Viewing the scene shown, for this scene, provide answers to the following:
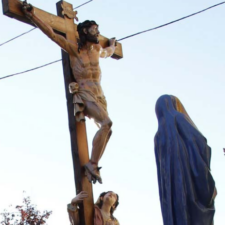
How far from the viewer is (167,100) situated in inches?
171

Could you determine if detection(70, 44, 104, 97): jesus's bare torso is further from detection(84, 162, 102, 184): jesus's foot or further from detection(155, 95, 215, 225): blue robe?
detection(155, 95, 215, 225): blue robe

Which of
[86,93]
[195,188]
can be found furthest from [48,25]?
[195,188]

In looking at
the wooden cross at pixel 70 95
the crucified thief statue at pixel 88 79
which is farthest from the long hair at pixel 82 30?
the wooden cross at pixel 70 95

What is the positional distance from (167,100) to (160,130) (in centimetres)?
23

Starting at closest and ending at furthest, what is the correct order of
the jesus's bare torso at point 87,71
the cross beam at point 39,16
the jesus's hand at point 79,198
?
the jesus's hand at point 79,198 < the cross beam at point 39,16 < the jesus's bare torso at point 87,71

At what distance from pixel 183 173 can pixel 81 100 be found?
107 inches

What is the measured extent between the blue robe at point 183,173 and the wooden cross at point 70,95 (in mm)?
2204

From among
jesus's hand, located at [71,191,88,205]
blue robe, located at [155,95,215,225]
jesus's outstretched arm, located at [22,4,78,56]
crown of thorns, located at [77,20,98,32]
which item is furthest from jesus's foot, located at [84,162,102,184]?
blue robe, located at [155,95,215,225]

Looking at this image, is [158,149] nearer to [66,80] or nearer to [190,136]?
[190,136]

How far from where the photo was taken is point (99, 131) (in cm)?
646

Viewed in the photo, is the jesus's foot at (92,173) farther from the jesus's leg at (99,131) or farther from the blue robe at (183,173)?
the blue robe at (183,173)

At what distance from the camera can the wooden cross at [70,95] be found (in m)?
6.30

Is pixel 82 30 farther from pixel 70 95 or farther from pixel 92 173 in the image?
pixel 92 173

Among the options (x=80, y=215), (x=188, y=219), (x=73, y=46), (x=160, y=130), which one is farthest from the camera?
(x=73, y=46)
